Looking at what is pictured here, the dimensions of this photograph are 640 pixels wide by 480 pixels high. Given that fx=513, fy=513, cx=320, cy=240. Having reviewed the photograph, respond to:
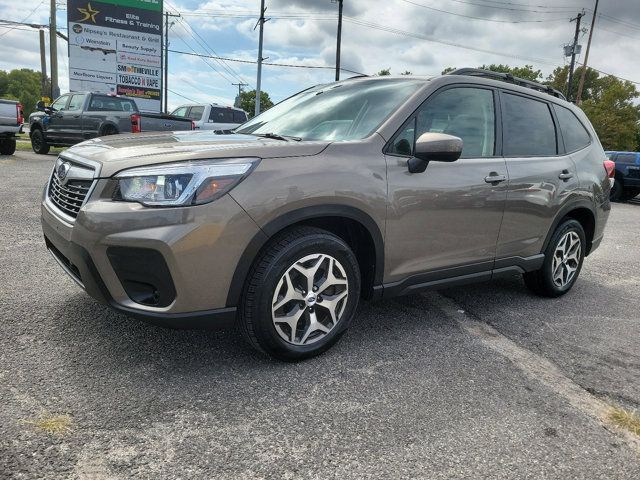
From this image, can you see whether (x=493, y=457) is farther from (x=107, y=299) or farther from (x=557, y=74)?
(x=557, y=74)

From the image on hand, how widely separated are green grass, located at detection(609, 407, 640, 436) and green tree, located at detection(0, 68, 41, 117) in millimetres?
115335

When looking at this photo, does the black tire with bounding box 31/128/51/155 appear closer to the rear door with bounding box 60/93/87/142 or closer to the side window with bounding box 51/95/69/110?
the side window with bounding box 51/95/69/110

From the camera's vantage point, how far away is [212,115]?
15.8 metres

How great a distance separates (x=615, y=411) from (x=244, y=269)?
2.03 m

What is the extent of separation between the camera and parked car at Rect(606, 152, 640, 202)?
623 inches

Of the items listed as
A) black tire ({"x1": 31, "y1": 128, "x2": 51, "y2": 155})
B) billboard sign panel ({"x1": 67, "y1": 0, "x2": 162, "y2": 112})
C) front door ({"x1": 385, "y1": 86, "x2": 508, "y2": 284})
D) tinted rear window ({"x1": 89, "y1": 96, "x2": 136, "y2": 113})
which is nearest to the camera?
front door ({"x1": 385, "y1": 86, "x2": 508, "y2": 284})

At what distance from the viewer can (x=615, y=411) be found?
103 inches

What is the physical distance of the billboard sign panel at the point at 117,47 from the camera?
25.6m

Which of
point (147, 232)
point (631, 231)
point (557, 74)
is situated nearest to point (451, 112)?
point (147, 232)

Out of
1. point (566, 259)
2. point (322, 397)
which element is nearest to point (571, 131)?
point (566, 259)

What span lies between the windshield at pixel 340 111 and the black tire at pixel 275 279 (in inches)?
28.4

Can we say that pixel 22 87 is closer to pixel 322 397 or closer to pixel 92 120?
pixel 92 120

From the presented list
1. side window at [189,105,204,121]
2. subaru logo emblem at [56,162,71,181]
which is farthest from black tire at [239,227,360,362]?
side window at [189,105,204,121]

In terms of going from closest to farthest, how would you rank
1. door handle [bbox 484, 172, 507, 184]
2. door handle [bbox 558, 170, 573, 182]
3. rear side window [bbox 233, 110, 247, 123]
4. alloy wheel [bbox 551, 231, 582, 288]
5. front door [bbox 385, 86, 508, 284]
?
front door [bbox 385, 86, 508, 284] → door handle [bbox 484, 172, 507, 184] → door handle [bbox 558, 170, 573, 182] → alloy wheel [bbox 551, 231, 582, 288] → rear side window [bbox 233, 110, 247, 123]
